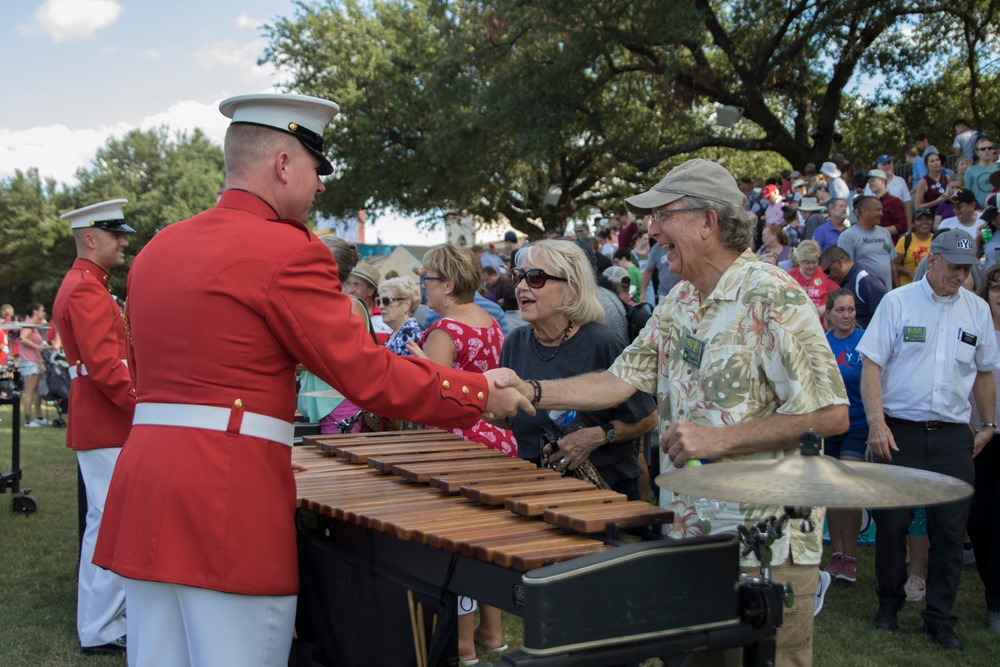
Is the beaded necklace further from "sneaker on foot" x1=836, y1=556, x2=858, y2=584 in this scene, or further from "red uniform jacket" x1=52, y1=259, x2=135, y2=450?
"sneaker on foot" x1=836, y1=556, x2=858, y2=584

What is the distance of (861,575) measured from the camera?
7.13m

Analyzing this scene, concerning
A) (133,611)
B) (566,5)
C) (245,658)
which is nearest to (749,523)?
(245,658)

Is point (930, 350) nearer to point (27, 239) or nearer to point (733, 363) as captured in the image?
point (733, 363)

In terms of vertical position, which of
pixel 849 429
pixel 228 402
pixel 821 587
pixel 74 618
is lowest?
pixel 74 618

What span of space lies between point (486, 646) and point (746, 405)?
310cm

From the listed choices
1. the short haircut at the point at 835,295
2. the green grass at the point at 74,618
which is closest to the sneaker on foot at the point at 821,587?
the green grass at the point at 74,618

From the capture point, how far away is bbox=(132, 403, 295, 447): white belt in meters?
2.88

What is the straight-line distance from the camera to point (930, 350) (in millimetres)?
5973

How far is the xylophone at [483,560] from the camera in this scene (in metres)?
2.37

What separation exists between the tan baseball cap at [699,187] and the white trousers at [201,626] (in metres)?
1.86

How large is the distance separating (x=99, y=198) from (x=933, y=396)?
53.6m

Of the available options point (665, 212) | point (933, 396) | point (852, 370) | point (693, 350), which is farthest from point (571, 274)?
point (852, 370)

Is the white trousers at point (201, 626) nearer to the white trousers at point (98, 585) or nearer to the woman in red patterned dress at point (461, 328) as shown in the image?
the woman in red patterned dress at point (461, 328)

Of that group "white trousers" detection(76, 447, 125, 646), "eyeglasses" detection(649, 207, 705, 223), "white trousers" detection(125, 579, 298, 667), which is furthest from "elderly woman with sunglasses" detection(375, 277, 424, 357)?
"white trousers" detection(125, 579, 298, 667)
